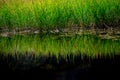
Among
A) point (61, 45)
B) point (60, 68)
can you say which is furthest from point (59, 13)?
point (60, 68)

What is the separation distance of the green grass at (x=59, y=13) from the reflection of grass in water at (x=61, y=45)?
1.95ft

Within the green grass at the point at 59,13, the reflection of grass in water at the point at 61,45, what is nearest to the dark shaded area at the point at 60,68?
the reflection of grass in water at the point at 61,45

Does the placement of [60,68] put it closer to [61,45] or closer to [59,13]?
[61,45]

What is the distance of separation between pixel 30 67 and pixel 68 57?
2.48 ft

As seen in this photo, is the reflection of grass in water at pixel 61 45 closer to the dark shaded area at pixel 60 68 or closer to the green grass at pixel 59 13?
the dark shaded area at pixel 60 68

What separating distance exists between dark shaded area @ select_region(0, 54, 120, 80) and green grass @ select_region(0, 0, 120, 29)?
7.31 feet

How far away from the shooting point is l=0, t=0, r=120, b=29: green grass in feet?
27.9

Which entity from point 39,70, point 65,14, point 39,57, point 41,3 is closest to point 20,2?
point 41,3

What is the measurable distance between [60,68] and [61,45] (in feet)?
5.07

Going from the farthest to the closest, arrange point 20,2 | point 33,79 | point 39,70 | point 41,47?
1. point 20,2
2. point 41,47
3. point 39,70
4. point 33,79

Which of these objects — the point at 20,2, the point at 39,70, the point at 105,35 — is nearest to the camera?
the point at 39,70

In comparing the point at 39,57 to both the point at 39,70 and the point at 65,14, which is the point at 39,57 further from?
the point at 65,14

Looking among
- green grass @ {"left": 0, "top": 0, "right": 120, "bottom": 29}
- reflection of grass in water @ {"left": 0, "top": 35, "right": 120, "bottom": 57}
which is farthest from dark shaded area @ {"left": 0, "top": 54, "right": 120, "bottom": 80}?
green grass @ {"left": 0, "top": 0, "right": 120, "bottom": 29}

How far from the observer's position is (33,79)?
5.52 meters
